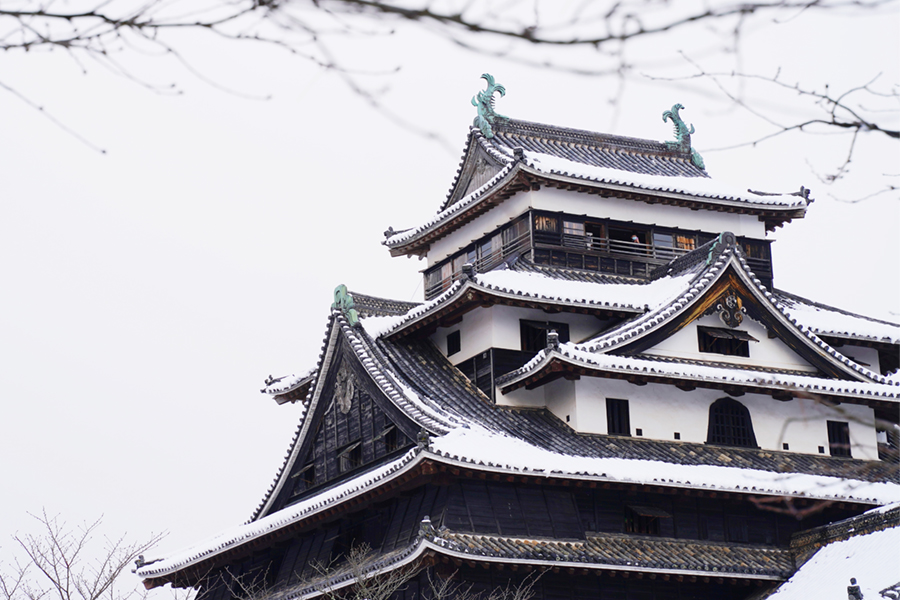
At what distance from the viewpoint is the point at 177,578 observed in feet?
103

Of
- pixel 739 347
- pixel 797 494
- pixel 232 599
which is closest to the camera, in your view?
pixel 797 494

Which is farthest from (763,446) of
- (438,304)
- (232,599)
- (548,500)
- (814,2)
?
(814,2)

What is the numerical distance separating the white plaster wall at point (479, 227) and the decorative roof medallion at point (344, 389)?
269 inches

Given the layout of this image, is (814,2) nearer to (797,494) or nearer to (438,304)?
(797,494)

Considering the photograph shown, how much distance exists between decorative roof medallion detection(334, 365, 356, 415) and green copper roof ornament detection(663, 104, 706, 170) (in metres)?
14.8

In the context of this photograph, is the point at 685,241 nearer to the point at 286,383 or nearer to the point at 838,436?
the point at 838,436

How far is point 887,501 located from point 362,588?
12552mm

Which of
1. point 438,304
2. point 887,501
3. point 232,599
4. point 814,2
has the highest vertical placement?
point 438,304

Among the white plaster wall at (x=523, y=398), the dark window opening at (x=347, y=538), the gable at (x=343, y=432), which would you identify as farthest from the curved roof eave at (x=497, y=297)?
the dark window opening at (x=347, y=538)

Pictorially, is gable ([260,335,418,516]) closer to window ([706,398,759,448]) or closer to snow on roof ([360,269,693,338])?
snow on roof ([360,269,693,338])

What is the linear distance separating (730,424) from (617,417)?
3046mm

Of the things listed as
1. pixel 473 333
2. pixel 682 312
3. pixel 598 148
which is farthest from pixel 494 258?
pixel 682 312

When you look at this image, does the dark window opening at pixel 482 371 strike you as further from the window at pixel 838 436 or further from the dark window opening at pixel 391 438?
the window at pixel 838 436

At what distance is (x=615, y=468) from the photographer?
2414 centimetres
